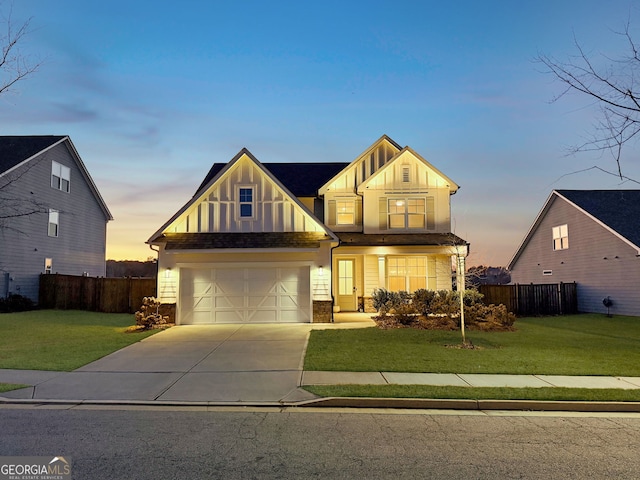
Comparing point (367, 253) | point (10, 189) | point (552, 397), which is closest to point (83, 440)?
point (552, 397)

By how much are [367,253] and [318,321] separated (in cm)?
452

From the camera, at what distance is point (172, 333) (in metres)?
14.5

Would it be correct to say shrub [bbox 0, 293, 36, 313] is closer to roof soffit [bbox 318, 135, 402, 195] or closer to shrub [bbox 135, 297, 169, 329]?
shrub [bbox 135, 297, 169, 329]

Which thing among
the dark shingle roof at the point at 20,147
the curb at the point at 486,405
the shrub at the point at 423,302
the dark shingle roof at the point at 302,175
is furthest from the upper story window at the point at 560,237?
the dark shingle roof at the point at 20,147

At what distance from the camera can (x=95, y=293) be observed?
71.7 feet

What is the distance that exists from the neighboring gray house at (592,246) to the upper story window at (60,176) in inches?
1196

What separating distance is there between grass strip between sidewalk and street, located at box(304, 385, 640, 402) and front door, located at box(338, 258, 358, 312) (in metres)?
13.3

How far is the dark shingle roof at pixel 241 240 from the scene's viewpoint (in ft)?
53.4

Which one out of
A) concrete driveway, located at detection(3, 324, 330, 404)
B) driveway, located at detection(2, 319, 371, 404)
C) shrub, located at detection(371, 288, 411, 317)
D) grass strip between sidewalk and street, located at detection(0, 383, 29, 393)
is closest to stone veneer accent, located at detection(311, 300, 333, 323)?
shrub, located at detection(371, 288, 411, 317)

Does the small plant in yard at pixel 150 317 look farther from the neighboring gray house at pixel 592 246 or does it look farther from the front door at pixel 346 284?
the neighboring gray house at pixel 592 246

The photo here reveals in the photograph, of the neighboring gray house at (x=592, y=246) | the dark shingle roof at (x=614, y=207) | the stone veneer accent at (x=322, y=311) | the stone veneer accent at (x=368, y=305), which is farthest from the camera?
the dark shingle roof at (x=614, y=207)

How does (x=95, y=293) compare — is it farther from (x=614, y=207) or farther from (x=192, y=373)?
(x=614, y=207)

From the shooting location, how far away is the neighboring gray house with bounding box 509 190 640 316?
A: 20422 millimetres

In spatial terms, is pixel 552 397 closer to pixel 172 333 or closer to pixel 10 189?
pixel 172 333
